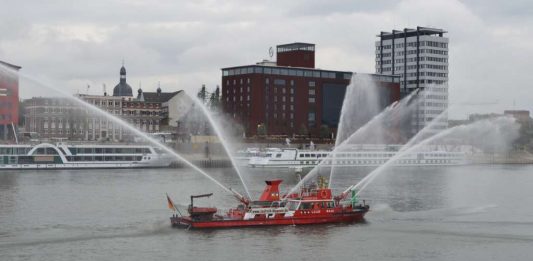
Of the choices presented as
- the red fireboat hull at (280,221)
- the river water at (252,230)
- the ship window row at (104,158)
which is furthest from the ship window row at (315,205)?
the ship window row at (104,158)

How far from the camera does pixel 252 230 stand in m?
63.5

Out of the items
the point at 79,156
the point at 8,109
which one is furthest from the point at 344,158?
the point at 8,109

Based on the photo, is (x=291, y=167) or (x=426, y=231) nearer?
(x=426, y=231)

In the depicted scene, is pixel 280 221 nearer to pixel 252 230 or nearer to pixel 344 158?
pixel 252 230

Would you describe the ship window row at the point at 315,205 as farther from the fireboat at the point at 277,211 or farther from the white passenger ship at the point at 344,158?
the white passenger ship at the point at 344,158

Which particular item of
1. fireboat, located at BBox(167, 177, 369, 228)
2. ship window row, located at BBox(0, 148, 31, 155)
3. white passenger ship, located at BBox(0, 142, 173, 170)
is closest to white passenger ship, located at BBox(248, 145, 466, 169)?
white passenger ship, located at BBox(0, 142, 173, 170)

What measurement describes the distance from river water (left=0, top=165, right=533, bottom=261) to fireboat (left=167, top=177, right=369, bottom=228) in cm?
92

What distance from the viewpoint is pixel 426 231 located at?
64750 mm

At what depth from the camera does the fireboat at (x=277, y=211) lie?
63719 mm

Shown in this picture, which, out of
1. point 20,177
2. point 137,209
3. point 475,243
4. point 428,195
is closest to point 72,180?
point 20,177

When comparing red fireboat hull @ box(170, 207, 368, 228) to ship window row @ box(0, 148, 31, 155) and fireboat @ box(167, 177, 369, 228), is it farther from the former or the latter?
ship window row @ box(0, 148, 31, 155)

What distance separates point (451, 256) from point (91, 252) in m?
23.6

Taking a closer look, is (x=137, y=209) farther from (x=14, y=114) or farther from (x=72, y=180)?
(x=14, y=114)

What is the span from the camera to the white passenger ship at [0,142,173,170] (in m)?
145
